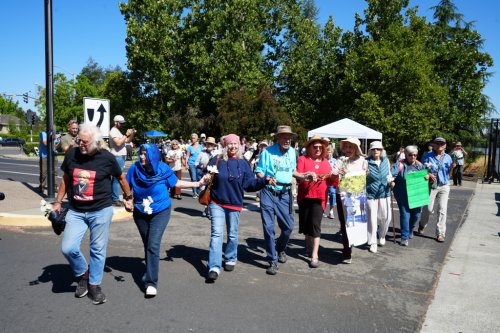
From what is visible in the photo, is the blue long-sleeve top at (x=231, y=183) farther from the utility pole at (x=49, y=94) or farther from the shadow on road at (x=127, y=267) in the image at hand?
the utility pole at (x=49, y=94)

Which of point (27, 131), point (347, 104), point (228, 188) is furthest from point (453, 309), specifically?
point (27, 131)

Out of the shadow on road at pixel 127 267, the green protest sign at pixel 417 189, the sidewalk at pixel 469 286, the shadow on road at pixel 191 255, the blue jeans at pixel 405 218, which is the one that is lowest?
the sidewalk at pixel 469 286

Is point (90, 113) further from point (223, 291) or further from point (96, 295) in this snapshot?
point (223, 291)

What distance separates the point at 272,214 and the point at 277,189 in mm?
328

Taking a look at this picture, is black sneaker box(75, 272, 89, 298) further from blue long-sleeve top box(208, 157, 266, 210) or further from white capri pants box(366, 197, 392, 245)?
white capri pants box(366, 197, 392, 245)

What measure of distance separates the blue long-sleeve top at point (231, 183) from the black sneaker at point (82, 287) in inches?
65.2

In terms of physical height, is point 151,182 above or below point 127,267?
above

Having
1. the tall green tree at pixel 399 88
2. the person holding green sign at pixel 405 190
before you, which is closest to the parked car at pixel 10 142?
the tall green tree at pixel 399 88

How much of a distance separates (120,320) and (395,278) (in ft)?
10.9

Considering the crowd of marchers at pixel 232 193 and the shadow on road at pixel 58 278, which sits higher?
the crowd of marchers at pixel 232 193

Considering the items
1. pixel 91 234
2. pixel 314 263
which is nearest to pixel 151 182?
pixel 91 234

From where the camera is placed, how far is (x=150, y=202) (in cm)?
455

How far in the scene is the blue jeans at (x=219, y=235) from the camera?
16.9 feet

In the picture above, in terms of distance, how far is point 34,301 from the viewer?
4.36 meters
